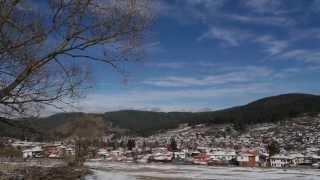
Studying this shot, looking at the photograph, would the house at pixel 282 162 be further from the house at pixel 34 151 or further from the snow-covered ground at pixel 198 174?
the house at pixel 34 151

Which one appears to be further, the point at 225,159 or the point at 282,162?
the point at 225,159

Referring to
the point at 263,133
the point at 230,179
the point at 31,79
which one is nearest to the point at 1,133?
the point at 31,79

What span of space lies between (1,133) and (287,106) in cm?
16169

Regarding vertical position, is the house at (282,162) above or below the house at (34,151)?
below

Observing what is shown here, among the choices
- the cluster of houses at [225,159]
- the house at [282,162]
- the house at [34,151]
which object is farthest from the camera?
the house at [282,162]

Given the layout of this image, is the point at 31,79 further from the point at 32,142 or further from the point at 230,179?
the point at 230,179

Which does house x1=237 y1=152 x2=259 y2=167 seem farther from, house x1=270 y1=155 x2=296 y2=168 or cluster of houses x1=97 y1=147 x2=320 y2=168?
house x1=270 y1=155 x2=296 y2=168

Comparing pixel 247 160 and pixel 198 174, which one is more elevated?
pixel 247 160

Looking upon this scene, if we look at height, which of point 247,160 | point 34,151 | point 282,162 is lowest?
point 282,162

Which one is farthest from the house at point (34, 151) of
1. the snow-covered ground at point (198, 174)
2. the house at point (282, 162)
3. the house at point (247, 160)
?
the house at point (282, 162)

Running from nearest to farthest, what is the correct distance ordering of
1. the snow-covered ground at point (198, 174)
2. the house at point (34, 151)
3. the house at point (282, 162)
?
the house at point (34, 151)
the snow-covered ground at point (198, 174)
the house at point (282, 162)

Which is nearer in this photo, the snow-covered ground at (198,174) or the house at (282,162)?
the snow-covered ground at (198,174)

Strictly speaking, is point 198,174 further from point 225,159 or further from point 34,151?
point 225,159

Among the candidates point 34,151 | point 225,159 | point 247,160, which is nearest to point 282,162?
point 247,160
